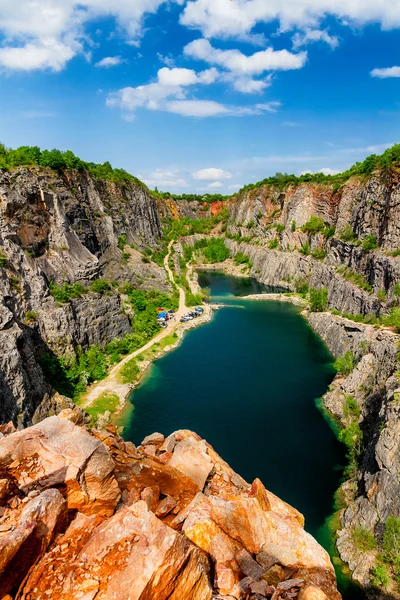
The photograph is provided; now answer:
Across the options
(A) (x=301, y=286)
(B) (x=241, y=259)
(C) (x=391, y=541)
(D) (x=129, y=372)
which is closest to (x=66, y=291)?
(D) (x=129, y=372)

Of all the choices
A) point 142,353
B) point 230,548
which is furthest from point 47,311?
point 230,548

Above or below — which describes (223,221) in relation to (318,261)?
above

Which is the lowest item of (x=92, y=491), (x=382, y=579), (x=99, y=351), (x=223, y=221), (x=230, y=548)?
(x=382, y=579)

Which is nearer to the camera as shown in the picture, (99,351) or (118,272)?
(99,351)

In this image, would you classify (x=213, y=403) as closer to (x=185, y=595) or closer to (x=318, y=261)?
(x=185, y=595)

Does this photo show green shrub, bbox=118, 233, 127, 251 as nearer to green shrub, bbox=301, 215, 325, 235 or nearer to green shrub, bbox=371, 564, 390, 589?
green shrub, bbox=301, 215, 325, 235

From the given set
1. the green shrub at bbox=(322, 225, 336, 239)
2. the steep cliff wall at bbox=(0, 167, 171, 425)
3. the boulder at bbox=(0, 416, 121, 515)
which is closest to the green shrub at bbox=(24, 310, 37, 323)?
the steep cliff wall at bbox=(0, 167, 171, 425)

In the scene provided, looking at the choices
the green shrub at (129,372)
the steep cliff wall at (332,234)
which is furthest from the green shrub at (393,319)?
the green shrub at (129,372)

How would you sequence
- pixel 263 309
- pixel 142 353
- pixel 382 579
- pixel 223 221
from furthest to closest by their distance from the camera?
pixel 223 221
pixel 263 309
pixel 142 353
pixel 382 579
